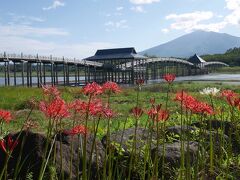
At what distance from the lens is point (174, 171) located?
485 centimetres

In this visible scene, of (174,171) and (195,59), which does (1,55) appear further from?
(195,59)

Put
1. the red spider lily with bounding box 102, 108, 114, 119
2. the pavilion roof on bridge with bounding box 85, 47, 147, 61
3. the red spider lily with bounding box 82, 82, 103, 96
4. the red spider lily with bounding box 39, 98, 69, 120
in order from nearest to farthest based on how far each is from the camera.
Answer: the red spider lily with bounding box 39, 98, 69, 120 < the red spider lily with bounding box 82, 82, 103, 96 < the red spider lily with bounding box 102, 108, 114, 119 < the pavilion roof on bridge with bounding box 85, 47, 147, 61

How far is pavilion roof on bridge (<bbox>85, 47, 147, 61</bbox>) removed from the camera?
241 feet

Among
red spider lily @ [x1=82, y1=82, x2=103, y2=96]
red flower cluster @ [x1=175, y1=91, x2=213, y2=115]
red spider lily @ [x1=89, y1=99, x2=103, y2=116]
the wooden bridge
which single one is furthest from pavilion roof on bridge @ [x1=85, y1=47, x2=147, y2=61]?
red spider lily @ [x1=82, y1=82, x2=103, y2=96]

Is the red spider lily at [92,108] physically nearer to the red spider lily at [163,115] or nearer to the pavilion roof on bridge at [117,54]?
the red spider lily at [163,115]

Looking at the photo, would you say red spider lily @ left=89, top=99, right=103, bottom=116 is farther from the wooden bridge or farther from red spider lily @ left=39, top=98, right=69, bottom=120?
the wooden bridge

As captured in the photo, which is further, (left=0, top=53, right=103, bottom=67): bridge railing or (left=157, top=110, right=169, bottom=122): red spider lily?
(left=0, top=53, right=103, bottom=67): bridge railing

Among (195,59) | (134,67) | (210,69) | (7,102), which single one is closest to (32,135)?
(7,102)

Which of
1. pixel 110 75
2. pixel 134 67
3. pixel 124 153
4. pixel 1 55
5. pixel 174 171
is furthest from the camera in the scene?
pixel 110 75

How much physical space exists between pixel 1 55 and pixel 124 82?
98.9ft

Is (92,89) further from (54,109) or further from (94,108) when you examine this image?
(54,109)

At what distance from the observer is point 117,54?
249 feet

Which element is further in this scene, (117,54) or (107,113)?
(117,54)

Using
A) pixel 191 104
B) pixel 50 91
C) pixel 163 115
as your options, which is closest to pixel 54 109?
pixel 50 91
